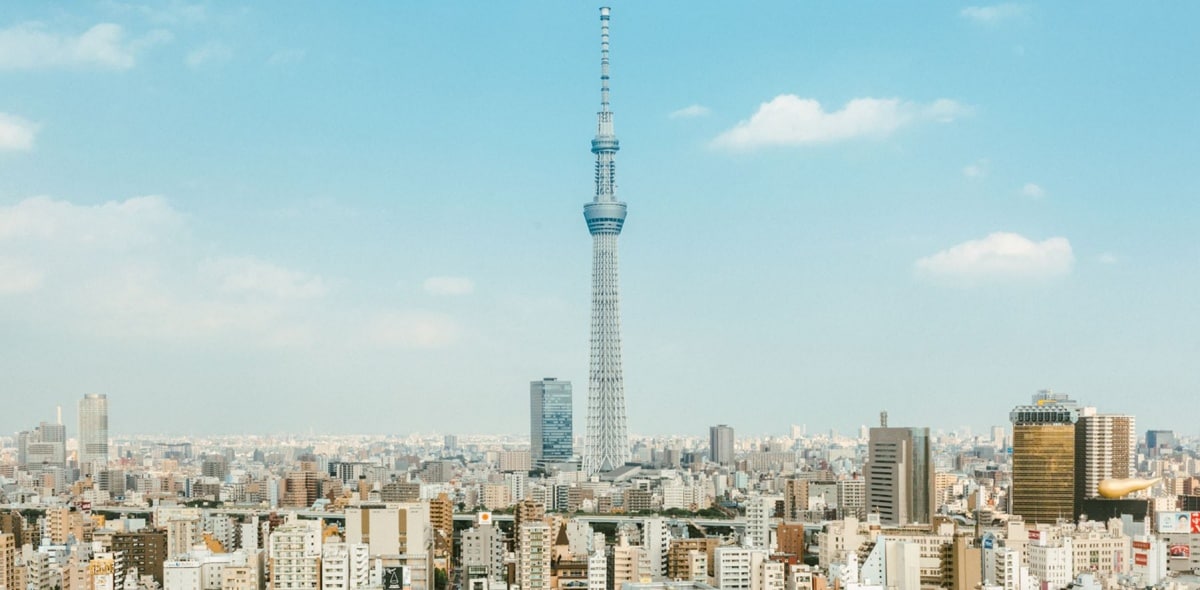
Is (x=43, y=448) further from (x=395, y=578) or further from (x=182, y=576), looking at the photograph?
(x=395, y=578)

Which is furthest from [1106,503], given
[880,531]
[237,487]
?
[237,487]

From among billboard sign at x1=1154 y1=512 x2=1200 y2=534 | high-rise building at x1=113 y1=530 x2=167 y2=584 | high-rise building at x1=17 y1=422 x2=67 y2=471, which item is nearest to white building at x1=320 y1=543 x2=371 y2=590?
high-rise building at x1=113 y1=530 x2=167 y2=584

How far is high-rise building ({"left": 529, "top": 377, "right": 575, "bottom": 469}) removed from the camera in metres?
30.3

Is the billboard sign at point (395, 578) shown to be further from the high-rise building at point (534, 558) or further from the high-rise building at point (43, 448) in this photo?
the high-rise building at point (43, 448)

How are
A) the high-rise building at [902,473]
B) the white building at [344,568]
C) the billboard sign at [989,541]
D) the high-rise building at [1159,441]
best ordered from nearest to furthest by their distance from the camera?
the white building at [344,568] → the billboard sign at [989,541] → the high-rise building at [902,473] → the high-rise building at [1159,441]

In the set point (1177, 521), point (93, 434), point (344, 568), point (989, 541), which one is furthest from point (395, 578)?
point (93, 434)

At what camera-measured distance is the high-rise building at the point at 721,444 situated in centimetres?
2900

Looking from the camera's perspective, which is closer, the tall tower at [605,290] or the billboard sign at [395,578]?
the billboard sign at [395,578]

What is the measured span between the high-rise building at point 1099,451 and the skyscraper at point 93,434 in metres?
10.1

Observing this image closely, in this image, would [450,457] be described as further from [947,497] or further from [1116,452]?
[1116,452]

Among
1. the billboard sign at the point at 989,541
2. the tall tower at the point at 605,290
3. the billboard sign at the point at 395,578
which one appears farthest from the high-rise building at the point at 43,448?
the billboard sign at the point at 989,541

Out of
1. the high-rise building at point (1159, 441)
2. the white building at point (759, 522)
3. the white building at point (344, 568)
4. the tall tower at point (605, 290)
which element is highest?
the tall tower at point (605, 290)

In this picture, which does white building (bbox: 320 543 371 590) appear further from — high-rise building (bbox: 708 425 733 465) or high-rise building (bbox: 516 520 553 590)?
high-rise building (bbox: 708 425 733 465)

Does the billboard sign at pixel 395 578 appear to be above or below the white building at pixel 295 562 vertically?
below
